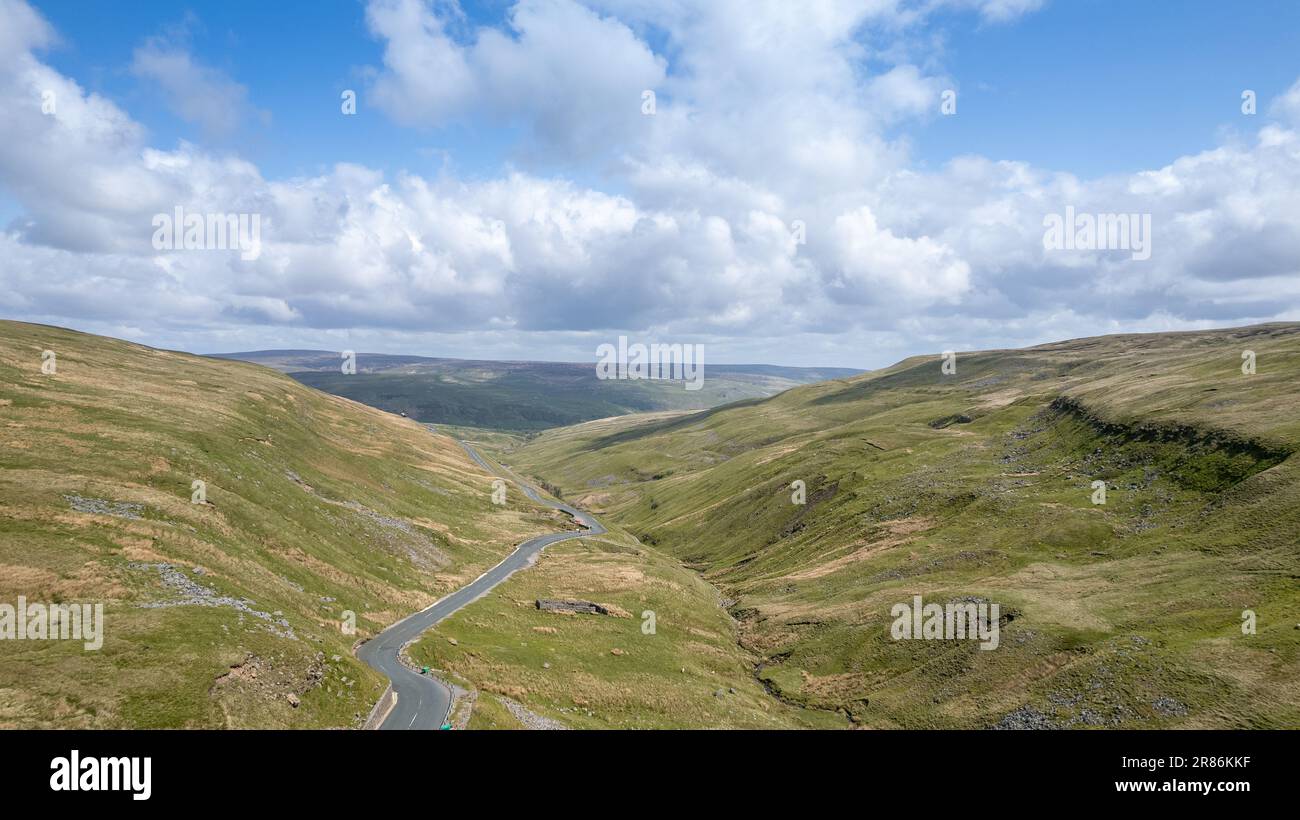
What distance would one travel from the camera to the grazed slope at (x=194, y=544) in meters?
40.2

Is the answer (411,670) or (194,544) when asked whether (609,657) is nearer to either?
(411,670)

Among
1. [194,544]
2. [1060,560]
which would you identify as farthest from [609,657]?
[1060,560]

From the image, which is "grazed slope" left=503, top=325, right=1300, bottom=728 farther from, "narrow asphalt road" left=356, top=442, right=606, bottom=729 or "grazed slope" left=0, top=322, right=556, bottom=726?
"grazed slope" left=0, top=322, right=556, bottom=726

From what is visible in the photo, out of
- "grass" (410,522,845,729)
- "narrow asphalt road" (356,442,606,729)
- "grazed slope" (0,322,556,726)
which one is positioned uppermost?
"grazed slope" (0,322,556,726)

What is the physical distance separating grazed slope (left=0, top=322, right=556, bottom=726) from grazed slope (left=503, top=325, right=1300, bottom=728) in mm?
48693

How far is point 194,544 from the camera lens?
61.2 meters

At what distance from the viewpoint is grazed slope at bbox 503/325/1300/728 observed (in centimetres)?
4925

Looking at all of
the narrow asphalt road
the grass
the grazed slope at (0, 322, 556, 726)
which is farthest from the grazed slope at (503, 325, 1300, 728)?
the grazed slope at (0, 322, 556, 726)

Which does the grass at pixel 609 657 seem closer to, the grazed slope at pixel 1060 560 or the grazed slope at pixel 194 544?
the grazed slope at pixel 1060 560

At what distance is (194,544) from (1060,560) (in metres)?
98.6

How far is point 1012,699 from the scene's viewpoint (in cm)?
5259
